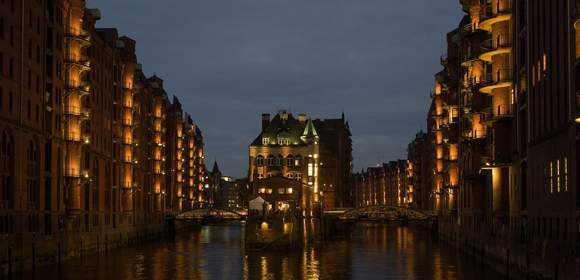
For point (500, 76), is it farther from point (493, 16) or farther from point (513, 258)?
point (513, 258)

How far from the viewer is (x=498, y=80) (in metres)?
77.9

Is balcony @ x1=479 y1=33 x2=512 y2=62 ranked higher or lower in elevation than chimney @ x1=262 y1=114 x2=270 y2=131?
lower

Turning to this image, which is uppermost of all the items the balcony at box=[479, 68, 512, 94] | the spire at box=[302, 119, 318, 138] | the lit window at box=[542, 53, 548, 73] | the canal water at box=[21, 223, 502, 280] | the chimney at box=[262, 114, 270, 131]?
the chimney at box=[262, 114, 270, 131]

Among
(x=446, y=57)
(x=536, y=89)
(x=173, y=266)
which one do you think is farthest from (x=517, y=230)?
(x=446, y=57)

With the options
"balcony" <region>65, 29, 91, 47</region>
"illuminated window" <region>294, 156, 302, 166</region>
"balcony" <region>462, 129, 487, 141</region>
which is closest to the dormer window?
"illuminated window" <region>294, 156, 302, 166</region>

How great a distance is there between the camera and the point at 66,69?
85.9m

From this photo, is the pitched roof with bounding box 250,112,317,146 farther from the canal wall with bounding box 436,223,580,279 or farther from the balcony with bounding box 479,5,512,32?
the balcony with bounding box 479,5,512,32

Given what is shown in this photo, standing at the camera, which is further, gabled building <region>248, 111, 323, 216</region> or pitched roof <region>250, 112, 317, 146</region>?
pitched roof <region>250, 112, 317, 146</region>

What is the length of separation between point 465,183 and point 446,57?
33.7 meters

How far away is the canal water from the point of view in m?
70.8

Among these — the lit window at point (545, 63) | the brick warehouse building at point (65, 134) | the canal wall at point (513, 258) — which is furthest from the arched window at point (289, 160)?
the lit window at point (545, 63)

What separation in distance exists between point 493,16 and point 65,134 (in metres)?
42.0

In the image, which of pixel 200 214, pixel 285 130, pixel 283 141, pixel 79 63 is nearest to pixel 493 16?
pixel 79 63

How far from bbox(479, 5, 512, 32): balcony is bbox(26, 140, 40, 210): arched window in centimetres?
4112
